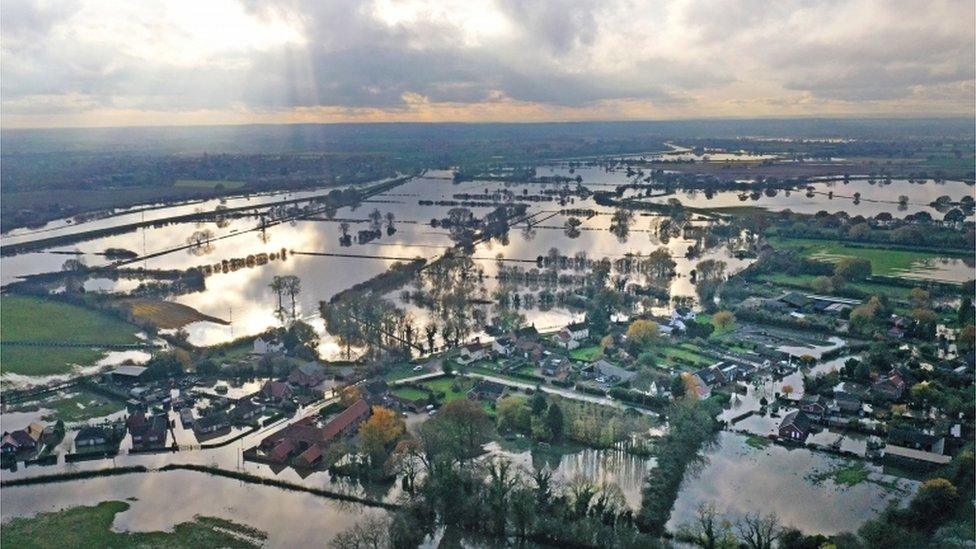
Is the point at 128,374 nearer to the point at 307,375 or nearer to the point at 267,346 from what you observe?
the point at 267,346

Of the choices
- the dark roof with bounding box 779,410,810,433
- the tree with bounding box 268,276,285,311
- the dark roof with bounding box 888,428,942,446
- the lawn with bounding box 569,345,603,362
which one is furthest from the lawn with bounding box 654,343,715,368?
the tree with bounding box 268,276,285,311

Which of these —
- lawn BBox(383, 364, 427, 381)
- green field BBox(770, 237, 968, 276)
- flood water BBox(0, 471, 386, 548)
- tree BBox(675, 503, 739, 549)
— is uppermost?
green field BBox(770, 237, 968, 276)

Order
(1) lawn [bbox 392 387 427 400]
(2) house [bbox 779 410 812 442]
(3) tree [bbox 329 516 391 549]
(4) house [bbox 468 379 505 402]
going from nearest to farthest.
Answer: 1. (3) tree [bbox 329 516 391 549]
2. (2) house [bbox 779 410 812 442]
3. (4) house [bbox 468 379 505 402]
4. (1) lawn [bbox 392 387 427 400]

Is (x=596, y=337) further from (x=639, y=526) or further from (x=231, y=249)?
(x=231, y=249)

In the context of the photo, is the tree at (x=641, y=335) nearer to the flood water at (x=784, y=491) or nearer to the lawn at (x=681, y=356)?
the lawn at (x=681, y=356)

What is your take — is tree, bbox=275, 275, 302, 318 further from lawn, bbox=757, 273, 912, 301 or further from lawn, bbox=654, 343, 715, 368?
lawn, bbox=757, 273, 912, 301

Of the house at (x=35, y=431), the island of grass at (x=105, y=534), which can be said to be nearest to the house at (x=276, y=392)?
the house at (x=35, y=431)

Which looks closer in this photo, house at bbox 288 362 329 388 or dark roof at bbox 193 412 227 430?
dark roof at bbox 193 412 227 430
